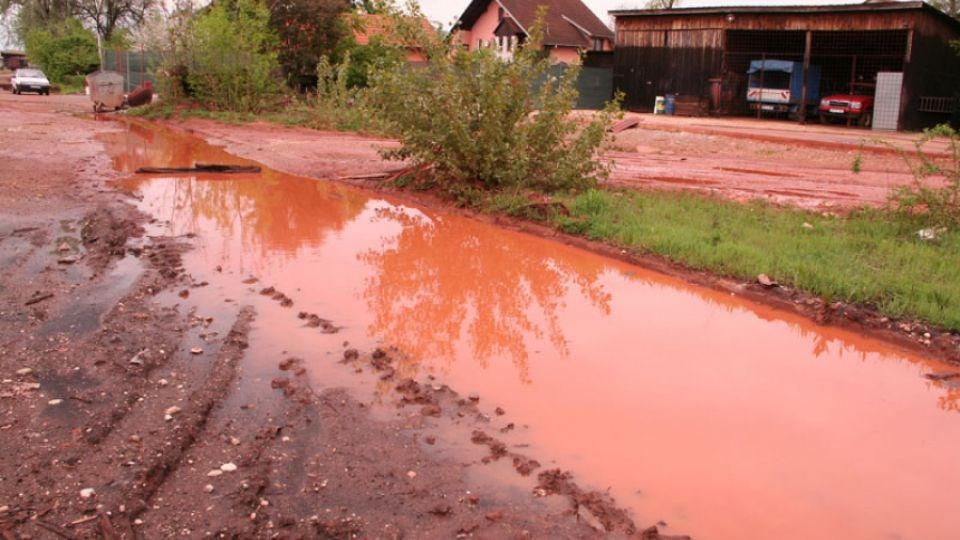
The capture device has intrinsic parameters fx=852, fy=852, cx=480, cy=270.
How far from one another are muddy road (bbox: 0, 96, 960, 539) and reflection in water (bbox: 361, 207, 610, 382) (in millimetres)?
38

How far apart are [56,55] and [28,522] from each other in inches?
2148

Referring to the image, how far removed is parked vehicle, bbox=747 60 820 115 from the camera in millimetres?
28375

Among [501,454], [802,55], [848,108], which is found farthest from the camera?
[802,55]

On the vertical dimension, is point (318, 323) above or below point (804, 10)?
below

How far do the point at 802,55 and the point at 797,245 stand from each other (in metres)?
Result: 22.8

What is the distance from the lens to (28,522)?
11.9 feet

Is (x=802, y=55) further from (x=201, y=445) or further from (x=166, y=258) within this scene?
(x=201, y=445)

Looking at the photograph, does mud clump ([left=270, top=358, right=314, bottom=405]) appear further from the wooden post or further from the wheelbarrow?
the wheelbarrow

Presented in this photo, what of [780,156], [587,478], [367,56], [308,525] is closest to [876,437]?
[587,478]

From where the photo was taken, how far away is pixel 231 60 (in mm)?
27438

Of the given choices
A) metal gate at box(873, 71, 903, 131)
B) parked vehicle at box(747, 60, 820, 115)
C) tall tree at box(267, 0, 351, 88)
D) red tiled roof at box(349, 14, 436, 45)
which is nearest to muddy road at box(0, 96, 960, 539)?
red tiled roof at box(349, 14, 436, 45)

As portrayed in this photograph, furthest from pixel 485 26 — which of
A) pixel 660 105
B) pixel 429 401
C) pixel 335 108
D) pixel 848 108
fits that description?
pixel 429 401

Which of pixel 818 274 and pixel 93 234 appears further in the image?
pixel 93 234

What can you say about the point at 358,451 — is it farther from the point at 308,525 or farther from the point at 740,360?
the point at 740,360
